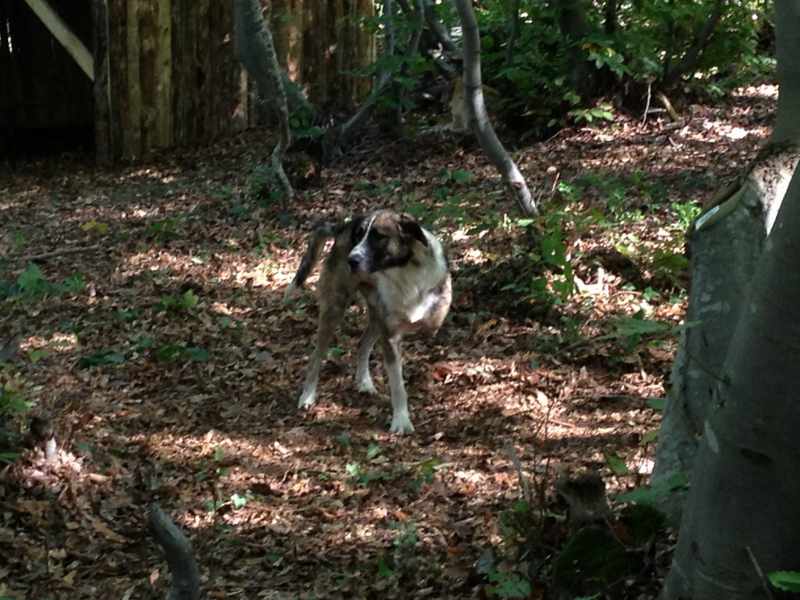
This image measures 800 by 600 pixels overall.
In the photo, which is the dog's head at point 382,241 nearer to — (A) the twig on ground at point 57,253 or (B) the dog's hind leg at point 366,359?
(B) the dog's hind leg at point 366,359

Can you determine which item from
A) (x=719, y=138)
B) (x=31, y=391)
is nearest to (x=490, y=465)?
(x=31, y=391)

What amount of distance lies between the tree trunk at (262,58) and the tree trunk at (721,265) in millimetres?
7873

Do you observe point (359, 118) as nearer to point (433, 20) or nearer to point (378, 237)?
point (433, 20)

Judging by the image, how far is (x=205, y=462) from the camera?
249 inches

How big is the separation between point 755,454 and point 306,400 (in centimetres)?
478

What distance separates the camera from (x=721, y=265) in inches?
152

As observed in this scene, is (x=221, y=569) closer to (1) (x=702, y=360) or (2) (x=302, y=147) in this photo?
(1) (x=702, y=360)

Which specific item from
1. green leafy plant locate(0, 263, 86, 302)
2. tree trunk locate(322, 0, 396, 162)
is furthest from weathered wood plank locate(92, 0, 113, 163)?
green leafy plant locate(0, 263, 86, 302)

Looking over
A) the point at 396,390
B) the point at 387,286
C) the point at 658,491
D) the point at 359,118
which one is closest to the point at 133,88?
the point at 359,118

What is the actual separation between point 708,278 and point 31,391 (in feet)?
16.6

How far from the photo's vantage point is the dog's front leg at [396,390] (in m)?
6.80

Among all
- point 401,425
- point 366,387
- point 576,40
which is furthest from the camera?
point 576,40

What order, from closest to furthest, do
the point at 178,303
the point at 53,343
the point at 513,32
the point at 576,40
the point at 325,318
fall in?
the point at 325,318 → the point at 53,343 → the point at 178,303 → the point at 576,40 → the point at 513,32

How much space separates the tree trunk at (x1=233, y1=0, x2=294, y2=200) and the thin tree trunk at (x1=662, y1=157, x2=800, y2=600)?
887 cm
